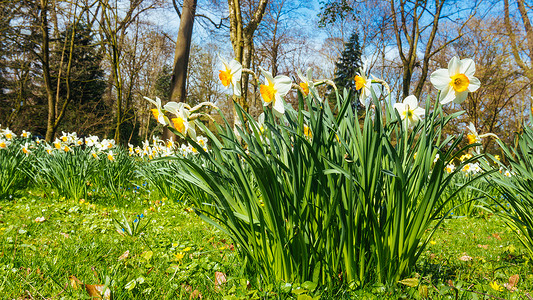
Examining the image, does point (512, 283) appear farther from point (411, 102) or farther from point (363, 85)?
point (363, 85)

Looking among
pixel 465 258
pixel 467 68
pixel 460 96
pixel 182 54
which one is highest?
pixel 182 54

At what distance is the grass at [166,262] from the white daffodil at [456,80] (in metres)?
0.78

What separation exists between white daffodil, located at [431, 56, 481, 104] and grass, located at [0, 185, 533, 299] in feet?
2.57

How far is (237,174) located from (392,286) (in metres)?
0.81

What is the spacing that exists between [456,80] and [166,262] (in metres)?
1.74

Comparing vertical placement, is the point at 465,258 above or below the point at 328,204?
below

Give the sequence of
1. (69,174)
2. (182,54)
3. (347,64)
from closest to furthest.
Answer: (69,174), (182,54), (347,64)

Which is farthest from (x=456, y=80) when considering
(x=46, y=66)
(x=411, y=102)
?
(x=46, y=66)

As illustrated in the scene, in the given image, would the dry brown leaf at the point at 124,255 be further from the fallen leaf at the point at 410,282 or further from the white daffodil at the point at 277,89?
the fallen leaf at the point at 410,282

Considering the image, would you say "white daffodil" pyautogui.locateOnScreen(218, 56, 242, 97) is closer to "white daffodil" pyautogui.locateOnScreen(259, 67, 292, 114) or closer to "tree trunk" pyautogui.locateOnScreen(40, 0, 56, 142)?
"white daffodil" pyautogui.locateOnScreen(259, 67, 292, 114)

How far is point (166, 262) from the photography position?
184 centimetres

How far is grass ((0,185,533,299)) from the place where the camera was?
1.39 m

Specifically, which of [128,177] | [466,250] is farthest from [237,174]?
[128,177]

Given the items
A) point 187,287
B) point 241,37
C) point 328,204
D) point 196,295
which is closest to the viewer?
point 328,204
